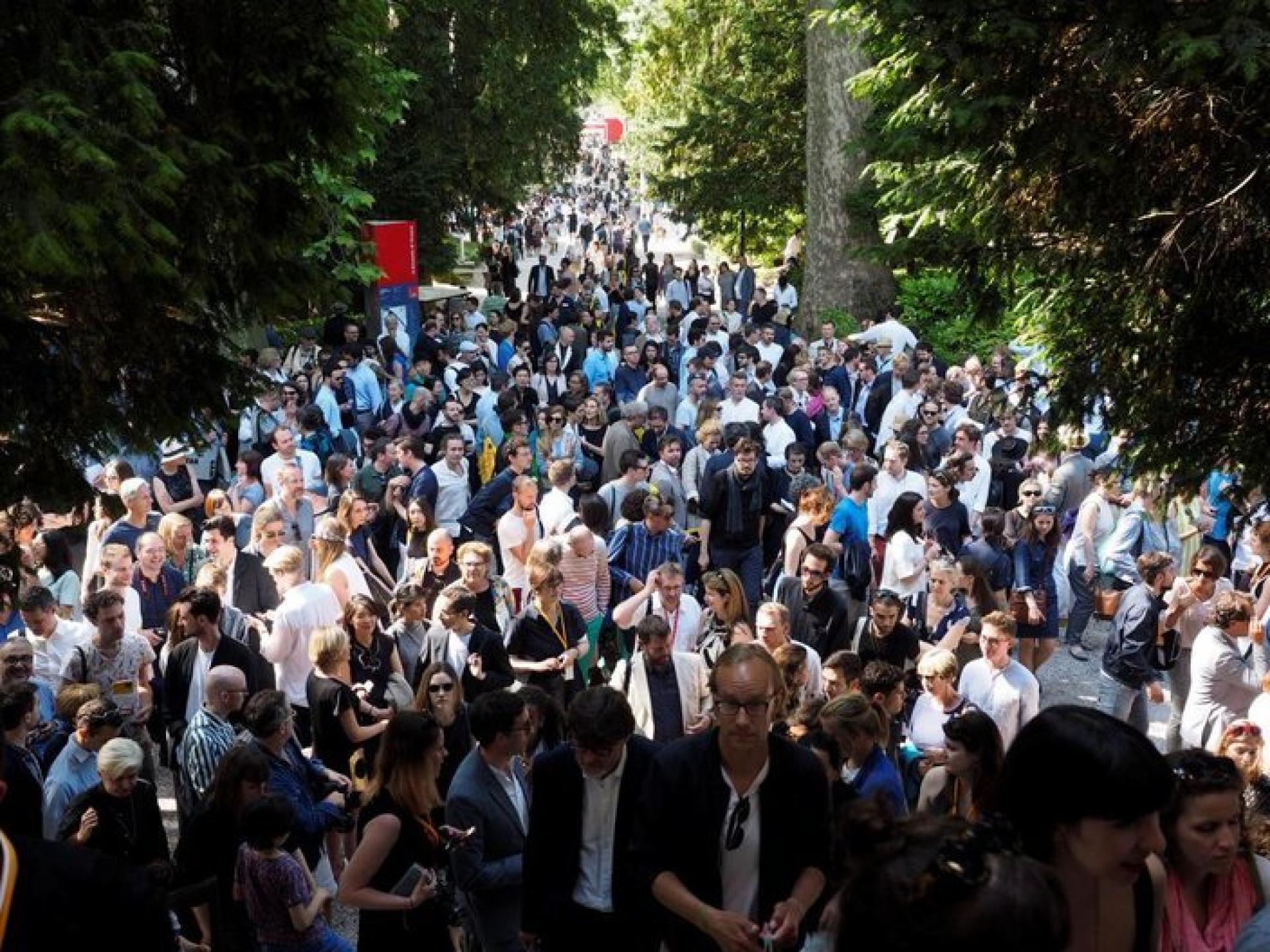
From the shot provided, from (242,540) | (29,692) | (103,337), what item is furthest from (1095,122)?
(242,540)

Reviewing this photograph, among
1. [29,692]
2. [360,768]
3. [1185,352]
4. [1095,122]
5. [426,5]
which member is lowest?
[360,768]

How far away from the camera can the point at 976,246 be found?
8281 millimetres

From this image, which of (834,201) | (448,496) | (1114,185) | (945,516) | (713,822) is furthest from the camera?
(834,201)

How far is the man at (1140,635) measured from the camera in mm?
9859

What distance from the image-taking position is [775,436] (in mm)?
15328

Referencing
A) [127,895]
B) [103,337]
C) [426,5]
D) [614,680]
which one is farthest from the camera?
[426,5]

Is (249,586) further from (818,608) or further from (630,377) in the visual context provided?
(630,377)

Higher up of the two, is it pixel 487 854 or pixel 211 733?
pixel 211 733

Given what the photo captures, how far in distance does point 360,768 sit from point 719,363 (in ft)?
42.4

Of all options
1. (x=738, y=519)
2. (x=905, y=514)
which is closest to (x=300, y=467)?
(x=738, y=519)

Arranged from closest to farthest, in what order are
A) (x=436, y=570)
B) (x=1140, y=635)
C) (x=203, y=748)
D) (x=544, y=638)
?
(x=203, y=748) < (x=544, y=638) < (x=1140, y=635) < (x=436, y=570)

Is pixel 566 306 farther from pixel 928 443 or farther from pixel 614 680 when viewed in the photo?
pixel 614 680

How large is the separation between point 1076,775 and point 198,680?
606 centimetres

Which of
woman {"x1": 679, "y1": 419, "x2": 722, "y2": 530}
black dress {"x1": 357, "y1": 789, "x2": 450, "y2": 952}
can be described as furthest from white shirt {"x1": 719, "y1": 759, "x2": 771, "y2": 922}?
woman {"x1": 679, "y1": 419, "x2": 722, "y2": 530}
